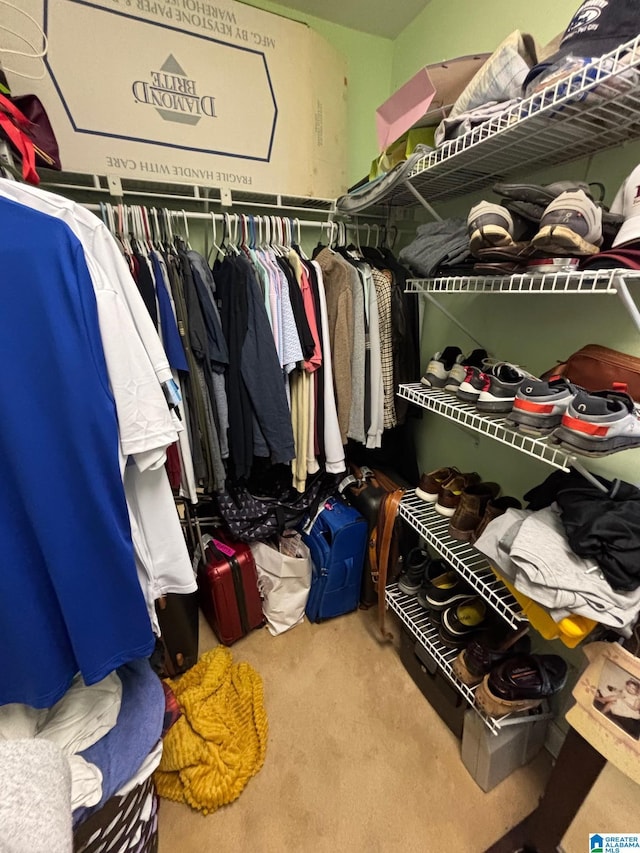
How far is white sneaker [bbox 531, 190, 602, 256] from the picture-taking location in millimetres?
708

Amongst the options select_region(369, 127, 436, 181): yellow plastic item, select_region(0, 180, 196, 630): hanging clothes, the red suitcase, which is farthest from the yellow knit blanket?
select_region(369, 127, 436, 181): yellow plastic item

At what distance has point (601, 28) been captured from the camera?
2.31 feet

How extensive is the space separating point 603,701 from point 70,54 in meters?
2.25

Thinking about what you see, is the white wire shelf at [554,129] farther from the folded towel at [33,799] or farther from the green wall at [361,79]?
the folded towel at [33,799]

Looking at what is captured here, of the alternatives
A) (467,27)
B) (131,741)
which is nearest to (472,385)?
(131,741)

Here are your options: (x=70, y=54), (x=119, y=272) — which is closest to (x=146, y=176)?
(x=70, y=54)

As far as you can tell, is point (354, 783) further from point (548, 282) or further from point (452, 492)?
point (548, 282)

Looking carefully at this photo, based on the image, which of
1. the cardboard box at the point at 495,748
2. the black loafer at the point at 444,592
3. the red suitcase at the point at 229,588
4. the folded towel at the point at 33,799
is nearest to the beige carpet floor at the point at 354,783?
the cardboard box at the point at 495,748

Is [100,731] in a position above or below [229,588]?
above

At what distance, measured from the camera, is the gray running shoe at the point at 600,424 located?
69cm

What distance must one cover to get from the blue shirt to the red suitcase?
727 millimetres

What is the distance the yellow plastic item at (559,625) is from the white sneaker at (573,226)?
28.3 inches

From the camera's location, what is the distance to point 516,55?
844 mm

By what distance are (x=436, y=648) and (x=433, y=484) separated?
55cm
